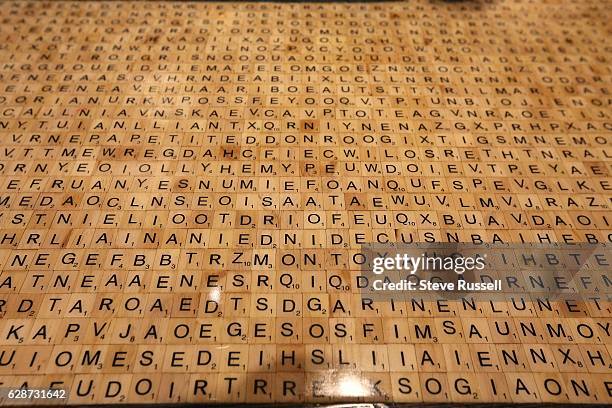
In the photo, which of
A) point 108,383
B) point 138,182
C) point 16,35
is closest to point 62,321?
point 108,383

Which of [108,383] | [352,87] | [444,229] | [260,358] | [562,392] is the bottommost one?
[108,383]

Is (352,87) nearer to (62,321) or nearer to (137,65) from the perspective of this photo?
(137,65)

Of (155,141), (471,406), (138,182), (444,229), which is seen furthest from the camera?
(155,141)

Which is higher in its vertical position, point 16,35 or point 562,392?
point 16,35

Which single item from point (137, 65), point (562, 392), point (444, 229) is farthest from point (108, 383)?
point (137, 65)

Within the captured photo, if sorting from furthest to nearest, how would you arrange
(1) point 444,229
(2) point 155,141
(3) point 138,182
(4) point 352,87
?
1. (4) point 352,87
2. (2) point 155,141
3. (3) point 138,182
4. (1) point 444,229

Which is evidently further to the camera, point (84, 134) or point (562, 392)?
point (84, 134)
